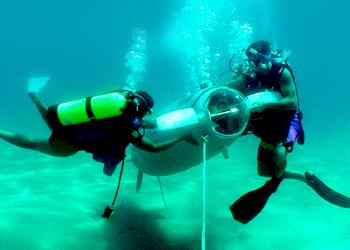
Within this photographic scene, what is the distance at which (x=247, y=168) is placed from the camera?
10.5 meters

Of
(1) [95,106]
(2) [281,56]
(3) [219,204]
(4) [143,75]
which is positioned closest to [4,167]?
(3) [219,204]

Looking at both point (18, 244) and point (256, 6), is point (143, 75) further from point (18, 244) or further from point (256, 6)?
point (18, 244)

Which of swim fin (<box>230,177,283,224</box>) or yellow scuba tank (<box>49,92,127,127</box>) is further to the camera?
swim fin (<box>230,177,283,224</box>)

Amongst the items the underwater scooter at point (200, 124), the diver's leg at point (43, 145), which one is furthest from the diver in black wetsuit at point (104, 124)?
the underwater scooter at point (200, 124)

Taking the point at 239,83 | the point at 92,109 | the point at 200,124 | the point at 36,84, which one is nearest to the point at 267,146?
the point at 200,124

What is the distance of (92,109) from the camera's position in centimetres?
365

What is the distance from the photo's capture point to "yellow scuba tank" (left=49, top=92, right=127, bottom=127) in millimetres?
3607

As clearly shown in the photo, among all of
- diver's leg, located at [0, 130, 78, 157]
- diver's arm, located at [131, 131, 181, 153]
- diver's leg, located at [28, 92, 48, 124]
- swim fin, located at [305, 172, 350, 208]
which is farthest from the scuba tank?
swim fin, located at [305, 172, 350, 208]

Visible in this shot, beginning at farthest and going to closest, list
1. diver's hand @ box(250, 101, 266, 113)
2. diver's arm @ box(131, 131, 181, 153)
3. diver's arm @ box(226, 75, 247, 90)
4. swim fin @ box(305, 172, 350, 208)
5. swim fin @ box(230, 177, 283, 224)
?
diver's arm @ box(226, 75, 247, 90) < swim fin @ box(305, 172, 350, 208) < swim fin @ box(230, 177, 283, 224) < diver's hand @ box(250, 101, 266, 113) < diver's arm @ box(131, 131, 181, 153)

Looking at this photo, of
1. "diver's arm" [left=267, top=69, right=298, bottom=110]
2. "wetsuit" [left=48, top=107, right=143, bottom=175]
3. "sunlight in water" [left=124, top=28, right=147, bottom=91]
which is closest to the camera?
"wetsuit" [left=48, top=107, right=143, bottom=175]

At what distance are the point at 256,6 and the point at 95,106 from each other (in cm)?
4781

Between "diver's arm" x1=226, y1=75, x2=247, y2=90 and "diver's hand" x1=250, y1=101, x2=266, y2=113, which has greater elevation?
"diver's arm" x1=226, y1=75, x2=247, y2=90

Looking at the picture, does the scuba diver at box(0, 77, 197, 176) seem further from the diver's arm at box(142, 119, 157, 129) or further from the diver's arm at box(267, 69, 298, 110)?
the diver's arm at box(267, 69, 298, 110)

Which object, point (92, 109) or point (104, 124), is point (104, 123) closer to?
point (104, 124)
